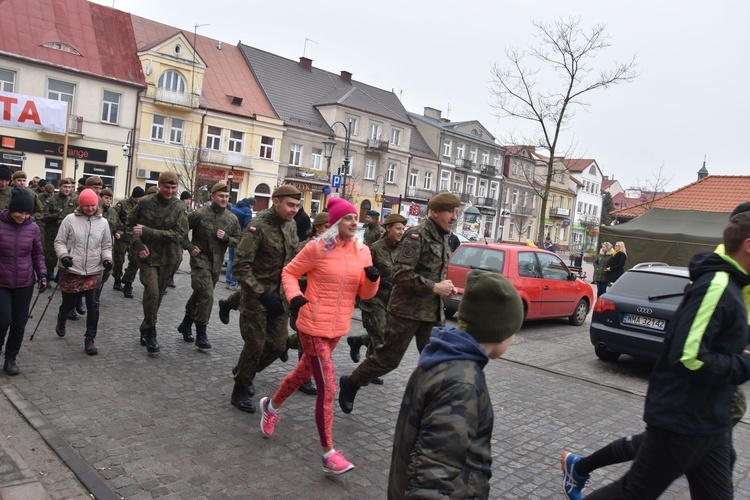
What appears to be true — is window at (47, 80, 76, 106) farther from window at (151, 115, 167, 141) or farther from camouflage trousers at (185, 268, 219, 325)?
camouflage trousers at (185, 268, 219, 325)

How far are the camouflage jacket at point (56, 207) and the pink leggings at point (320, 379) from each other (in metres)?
7.37

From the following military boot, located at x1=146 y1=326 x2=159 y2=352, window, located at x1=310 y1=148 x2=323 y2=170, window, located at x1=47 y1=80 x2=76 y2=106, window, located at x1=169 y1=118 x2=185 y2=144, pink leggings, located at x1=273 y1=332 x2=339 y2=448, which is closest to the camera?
pink leggings, located at x1=273 y1=332 x2=339 y2=448

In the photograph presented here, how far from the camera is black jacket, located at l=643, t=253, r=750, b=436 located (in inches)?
109

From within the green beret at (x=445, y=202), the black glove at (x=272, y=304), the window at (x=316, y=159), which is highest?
the window at (x=316, y=159)

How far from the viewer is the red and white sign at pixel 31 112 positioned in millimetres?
28141

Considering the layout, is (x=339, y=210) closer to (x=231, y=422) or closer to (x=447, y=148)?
(x=231, y=422)

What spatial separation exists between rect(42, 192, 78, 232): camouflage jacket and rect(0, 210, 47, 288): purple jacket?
447 cm

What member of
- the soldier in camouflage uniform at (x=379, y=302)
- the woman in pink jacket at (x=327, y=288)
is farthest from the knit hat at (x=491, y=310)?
the soldier in camouflage uniform at (x=379, y=302)

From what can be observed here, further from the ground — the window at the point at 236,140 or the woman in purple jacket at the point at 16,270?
the window at the point at 236,140

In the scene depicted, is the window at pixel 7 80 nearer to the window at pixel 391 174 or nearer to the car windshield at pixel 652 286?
the window at pixel 391 174

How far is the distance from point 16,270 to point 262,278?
242 cm

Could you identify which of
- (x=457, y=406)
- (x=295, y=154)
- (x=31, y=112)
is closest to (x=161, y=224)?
(x=457, y=406)

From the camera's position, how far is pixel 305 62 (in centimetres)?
4791

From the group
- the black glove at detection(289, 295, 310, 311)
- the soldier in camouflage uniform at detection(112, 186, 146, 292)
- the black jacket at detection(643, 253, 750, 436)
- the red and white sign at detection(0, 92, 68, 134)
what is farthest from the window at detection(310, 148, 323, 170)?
the black jacket at detection(643, 253, 750, 436)
